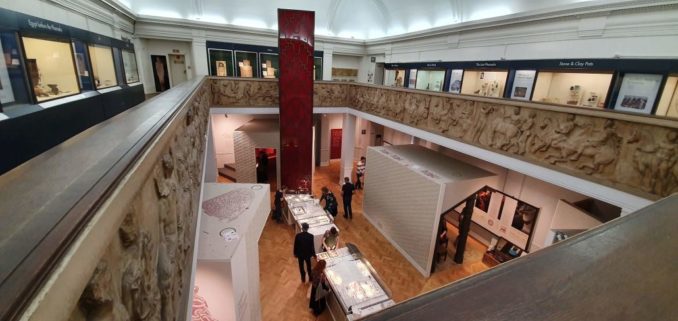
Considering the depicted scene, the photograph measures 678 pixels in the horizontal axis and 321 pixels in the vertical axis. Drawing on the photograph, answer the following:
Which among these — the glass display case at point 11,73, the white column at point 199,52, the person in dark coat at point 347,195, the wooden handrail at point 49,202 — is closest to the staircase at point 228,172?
the white column at point 199,52

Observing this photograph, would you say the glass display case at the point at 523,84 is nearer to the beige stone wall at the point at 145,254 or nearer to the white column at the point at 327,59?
the beige stone wall at the point at 145,254

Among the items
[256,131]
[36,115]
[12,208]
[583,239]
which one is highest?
[12,208]

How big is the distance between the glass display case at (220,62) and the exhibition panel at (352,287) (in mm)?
13560

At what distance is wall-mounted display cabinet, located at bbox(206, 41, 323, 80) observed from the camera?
632 inches

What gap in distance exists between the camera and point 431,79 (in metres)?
14.7

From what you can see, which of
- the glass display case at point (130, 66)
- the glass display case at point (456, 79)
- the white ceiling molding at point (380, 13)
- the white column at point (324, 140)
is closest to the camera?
the white ceiling molding at point (380, 13)

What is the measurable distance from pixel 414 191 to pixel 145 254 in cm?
740

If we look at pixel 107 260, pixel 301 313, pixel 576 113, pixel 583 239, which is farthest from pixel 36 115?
pixel 576 113

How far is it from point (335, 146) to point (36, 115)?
1387cm

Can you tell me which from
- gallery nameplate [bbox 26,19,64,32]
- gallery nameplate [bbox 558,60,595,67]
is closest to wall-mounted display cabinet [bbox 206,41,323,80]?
gallery nameplate [bbox 26,19,64,32]

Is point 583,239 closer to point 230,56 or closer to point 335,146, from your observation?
point 335,146

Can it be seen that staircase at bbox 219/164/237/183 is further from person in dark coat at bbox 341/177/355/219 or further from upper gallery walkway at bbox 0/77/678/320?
upper gallery walkway at bbox 0/77/678/320

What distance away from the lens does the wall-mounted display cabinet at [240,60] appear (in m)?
16.0

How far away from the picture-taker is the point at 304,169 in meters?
11.5
